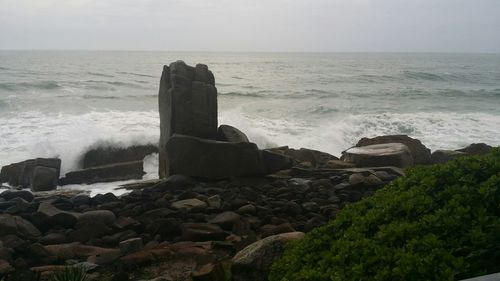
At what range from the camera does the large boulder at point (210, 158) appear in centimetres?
1070

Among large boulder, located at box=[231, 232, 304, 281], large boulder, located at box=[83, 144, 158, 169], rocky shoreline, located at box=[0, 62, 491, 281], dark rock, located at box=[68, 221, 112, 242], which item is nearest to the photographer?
large boulder, located at box=[231, 232, 304, 281]

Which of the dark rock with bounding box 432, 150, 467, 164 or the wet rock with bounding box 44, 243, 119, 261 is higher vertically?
the wet rock with bounding box 44, 243, 119, 261

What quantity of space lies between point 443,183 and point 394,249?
2.87 feet

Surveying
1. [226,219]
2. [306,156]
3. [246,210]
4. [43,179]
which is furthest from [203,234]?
[306,156]

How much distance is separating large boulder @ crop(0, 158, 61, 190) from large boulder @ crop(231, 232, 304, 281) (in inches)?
343

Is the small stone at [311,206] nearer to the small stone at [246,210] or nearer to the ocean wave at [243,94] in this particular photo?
the small stone at [246,210]

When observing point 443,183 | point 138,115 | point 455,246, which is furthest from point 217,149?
point 138,115

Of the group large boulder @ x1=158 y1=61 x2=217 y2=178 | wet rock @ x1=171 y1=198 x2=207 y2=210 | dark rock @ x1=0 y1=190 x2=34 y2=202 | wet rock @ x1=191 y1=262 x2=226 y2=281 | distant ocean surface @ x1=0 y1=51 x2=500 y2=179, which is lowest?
distant ocean surface @ x1=0 y1=51 x2=500 y2=179

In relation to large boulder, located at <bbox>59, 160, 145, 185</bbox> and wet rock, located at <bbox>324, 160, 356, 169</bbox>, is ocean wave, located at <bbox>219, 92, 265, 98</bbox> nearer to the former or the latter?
large boulder, located at <bbox>59, 160, 145, 185</bbox>

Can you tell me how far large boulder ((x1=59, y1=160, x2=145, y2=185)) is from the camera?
12.6 meters

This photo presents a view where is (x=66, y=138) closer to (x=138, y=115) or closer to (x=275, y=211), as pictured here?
(x=138, y=115)

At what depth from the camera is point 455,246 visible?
2961 millimetres

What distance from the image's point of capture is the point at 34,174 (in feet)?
40.0

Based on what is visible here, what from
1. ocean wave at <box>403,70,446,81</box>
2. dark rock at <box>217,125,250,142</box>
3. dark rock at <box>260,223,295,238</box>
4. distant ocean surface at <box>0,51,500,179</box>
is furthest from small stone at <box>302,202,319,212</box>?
ocean wave at <box>403,70,446,81</box>
